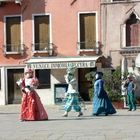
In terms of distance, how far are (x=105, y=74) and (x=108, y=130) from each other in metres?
15.0

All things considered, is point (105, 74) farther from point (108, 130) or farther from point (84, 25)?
point (108, 130)

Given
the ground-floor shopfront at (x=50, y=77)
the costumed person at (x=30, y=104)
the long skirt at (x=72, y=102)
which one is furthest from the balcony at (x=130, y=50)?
the costumed person at (x=30, y=104)

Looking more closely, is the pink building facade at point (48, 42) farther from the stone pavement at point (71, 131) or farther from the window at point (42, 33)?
the stone pavement at point (71, 131)

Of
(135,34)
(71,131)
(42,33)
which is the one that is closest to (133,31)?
(135,34)

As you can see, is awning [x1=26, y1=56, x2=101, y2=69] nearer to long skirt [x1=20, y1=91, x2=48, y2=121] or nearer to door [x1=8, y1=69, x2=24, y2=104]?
door [x1=8, y1=69, x2=24, y2=104]

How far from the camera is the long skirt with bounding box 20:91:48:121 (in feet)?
61.6

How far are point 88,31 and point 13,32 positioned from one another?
4491mm

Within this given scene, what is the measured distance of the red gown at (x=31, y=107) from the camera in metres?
18.8

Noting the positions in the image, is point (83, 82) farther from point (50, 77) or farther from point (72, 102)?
point (72, 102)

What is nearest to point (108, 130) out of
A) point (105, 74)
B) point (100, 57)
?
point (105, 74)

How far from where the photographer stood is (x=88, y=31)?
32562mm

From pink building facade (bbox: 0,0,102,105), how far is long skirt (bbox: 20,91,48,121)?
12.7 m

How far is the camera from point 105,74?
29.6m

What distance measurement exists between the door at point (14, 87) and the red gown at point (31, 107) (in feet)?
48.9
